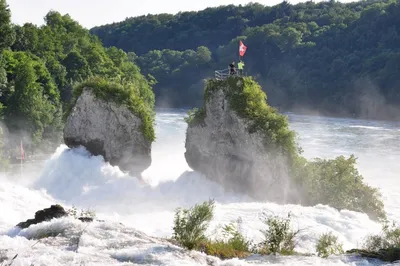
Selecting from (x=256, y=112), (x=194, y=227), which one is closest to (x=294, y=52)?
(x=256, y=112)

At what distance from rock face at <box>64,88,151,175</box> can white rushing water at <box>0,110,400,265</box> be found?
96 cm

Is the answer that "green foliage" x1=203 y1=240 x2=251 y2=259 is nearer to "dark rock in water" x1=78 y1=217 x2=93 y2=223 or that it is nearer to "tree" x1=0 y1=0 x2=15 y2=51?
"dark rock in water" x1=78 y1=217 x2=93 y2=223

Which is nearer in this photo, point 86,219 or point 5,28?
point 86,219

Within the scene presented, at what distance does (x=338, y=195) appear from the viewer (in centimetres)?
3166

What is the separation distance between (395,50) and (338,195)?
92.2 meters

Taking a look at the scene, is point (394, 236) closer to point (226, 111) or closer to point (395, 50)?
point (226, 111)

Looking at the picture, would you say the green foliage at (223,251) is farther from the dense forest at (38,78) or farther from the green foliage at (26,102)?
the green foliage at (26,102)

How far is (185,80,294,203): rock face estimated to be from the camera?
103ft

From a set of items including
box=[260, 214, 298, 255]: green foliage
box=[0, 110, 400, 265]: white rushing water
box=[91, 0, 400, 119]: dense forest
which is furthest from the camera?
box=[91, 0, 400, 119]: dense forest

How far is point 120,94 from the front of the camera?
34.2 meters

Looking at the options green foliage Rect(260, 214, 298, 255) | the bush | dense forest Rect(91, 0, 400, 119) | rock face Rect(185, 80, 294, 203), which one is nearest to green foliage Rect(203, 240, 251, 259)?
the bush

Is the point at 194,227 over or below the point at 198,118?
below

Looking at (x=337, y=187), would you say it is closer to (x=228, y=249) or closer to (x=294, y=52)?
(x=228, y=249)

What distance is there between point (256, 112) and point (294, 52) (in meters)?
106
